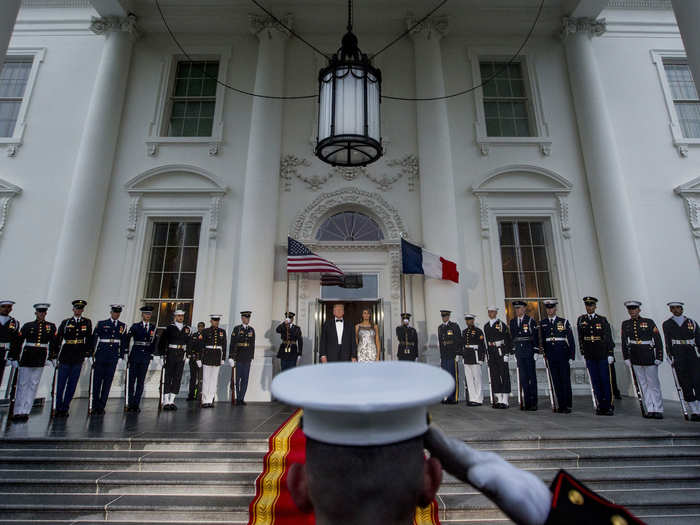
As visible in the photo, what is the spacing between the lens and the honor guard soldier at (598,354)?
594 centimetres

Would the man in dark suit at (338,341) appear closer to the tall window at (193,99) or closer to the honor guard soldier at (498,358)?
the honor guard soldier at (498,358)

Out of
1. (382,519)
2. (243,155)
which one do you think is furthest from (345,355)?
(382,519)

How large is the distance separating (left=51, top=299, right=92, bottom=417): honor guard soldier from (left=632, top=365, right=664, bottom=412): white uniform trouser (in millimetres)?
9128

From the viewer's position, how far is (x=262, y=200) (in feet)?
29.1

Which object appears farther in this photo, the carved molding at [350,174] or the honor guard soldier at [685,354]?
the carved molding at [350,174]

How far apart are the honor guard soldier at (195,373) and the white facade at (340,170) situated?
2.53 feet

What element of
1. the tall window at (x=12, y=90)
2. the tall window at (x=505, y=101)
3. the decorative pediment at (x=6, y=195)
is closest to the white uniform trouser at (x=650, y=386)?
the tall window at (x=505, y=101)

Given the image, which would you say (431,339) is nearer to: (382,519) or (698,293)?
(698,293)

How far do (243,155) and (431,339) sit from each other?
657cm

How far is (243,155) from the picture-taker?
9664mm

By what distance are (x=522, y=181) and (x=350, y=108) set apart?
24.8ft

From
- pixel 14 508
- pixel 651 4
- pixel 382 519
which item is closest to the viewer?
pixel 382 519

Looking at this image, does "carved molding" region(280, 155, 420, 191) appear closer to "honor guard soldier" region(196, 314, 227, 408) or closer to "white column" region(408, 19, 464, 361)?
"white column" region(408, 19, 464, 361)

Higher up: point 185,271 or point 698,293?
point 185,271
